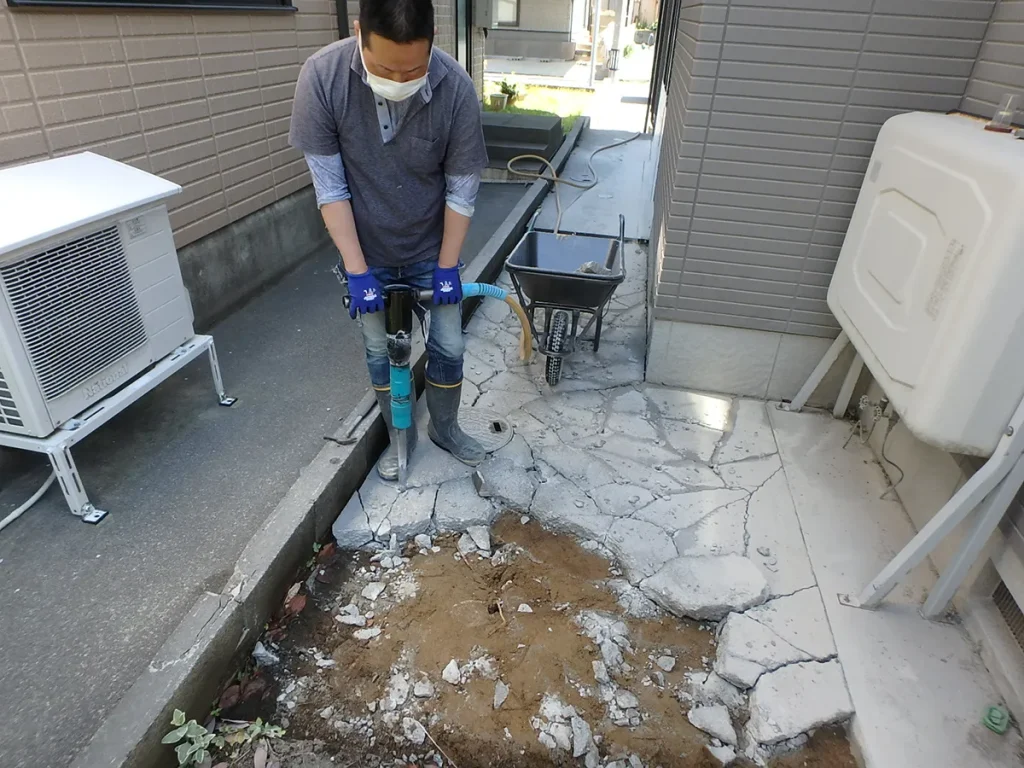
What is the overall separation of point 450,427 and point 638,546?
106cm

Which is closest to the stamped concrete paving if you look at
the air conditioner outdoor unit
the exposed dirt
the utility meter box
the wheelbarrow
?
the exposed dirt

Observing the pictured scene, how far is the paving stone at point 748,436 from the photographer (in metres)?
3.33

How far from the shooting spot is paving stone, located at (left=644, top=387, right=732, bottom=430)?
360 centimetres

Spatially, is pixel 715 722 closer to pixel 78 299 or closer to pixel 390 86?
pixel 390 86

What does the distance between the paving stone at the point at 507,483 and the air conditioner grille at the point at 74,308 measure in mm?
1690

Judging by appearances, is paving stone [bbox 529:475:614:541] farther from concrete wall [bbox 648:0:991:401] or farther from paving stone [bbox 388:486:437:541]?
concrete wall [bbox 648:0:991:401]

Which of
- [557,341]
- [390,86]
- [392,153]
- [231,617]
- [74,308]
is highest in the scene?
[390,86]

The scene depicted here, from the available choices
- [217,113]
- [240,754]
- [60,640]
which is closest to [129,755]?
[240,754]

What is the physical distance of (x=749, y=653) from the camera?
7.58 ft

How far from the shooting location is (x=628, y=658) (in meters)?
2.34

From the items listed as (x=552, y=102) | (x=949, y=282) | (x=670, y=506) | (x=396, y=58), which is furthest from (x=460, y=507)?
(x=552, y=102)

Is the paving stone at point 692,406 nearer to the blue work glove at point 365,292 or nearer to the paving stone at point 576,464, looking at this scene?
the paving stone at point 576,464

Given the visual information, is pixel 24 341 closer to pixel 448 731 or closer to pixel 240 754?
pixel 240 754

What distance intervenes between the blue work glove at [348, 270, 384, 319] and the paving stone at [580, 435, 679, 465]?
56.1 inches
